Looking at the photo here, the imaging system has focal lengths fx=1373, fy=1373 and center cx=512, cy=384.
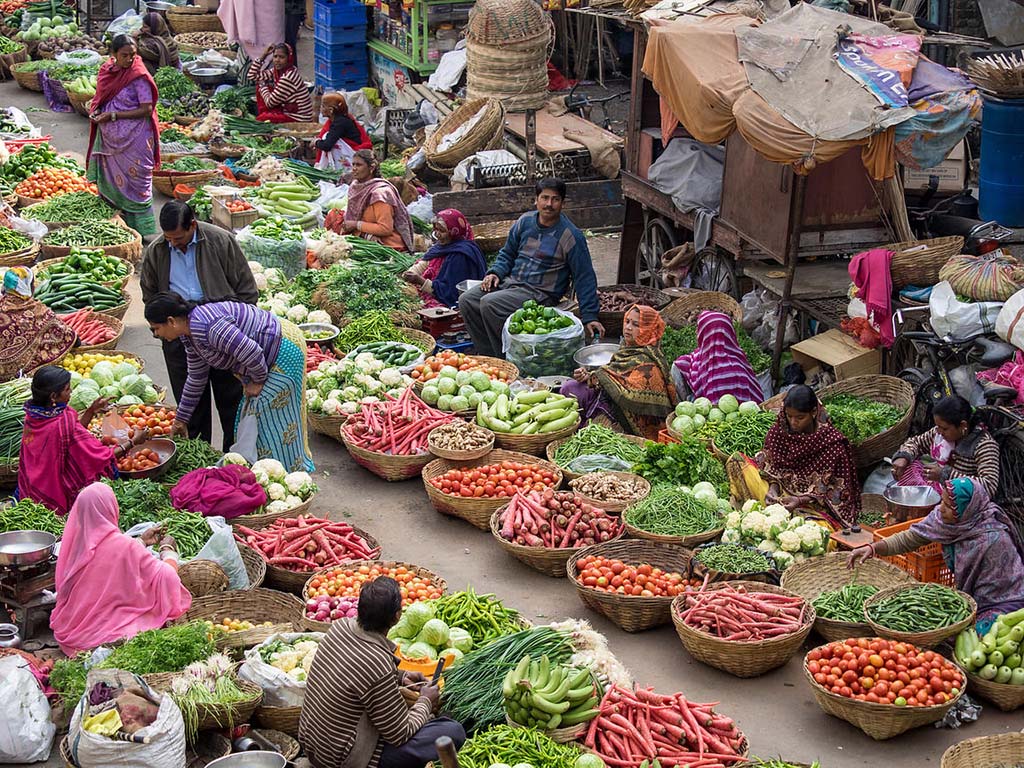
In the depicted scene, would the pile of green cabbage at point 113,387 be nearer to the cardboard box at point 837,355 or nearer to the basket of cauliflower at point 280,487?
the basket of cauliflower at point 280,487

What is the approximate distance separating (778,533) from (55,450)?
150 inches

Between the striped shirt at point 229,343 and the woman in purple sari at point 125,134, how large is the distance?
444 cm

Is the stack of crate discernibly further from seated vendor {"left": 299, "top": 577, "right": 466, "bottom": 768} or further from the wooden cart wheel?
seated vendor {"left": 299, "top": 577, "right": 466, "bottom": 768}

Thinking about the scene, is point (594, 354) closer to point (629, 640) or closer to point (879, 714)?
point (629, 640)

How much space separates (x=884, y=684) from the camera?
5887 millimetres

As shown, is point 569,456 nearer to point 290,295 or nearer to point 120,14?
point 290,295

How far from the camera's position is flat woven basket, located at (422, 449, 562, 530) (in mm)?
7895

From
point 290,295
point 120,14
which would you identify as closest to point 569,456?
point 290,295

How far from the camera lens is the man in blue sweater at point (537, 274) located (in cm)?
959

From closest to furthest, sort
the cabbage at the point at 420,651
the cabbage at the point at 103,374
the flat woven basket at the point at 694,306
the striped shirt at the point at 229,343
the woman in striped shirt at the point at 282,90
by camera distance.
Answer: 1. the cabbage at the point at 420,651
2. the striped shirt at the point at 229,343
3. the cabbage at the point at 103,374
4. the flat woven basket at the point at 694,306
5. the woman in striped shirt at the point at 282,90

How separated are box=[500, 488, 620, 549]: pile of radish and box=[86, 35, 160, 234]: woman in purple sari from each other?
5888 millimetres

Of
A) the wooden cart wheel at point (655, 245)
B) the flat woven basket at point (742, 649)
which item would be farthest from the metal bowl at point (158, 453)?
the wooden cart wheel at point (655, 245)

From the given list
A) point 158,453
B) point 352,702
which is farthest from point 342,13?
point 352,702

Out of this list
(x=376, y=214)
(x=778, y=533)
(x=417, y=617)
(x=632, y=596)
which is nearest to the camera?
(x=417, y=617)
